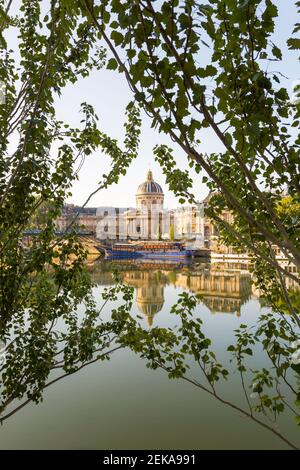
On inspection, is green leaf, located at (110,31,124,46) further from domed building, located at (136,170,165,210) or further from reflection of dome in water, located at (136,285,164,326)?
domed building, located at (136,170,165,210)

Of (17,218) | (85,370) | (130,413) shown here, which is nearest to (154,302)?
(85,370)

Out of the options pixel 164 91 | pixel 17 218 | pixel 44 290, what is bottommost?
pixel 44 290

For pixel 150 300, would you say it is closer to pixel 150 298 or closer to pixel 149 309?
pixel 150 298

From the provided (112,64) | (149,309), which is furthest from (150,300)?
(112,64)

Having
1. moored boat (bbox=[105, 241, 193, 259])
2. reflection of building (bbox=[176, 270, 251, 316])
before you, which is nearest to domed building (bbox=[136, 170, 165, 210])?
moored boat (bbox=[105, 241, 193, 259])

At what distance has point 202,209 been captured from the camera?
A: 3051mm

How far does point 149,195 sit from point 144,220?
10188mm

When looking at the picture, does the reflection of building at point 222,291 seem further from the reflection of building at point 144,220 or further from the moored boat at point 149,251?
the reflection of building at point 144,220

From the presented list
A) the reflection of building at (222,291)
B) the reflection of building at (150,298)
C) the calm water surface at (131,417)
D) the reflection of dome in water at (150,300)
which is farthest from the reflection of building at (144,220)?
the calm water surface at (131,417)

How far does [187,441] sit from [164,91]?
6001 mm

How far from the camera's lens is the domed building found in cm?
10435

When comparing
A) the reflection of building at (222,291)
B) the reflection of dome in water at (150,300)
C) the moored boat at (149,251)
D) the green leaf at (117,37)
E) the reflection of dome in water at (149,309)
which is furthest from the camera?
the moored boat at (149,251)

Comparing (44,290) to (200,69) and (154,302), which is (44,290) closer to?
(200,69)

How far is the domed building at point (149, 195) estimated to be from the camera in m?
104
